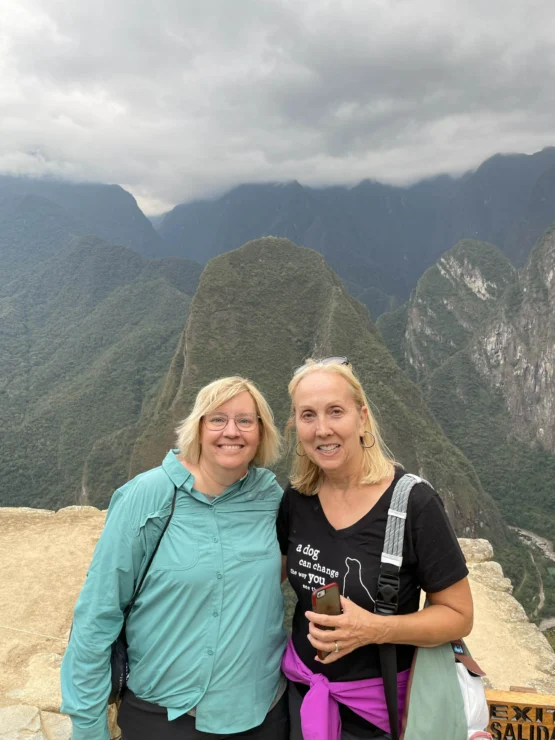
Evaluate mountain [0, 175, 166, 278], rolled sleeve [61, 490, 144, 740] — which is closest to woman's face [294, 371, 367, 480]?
rolled sleeve [61, 490, 144, 740]

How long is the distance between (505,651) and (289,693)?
4.96m

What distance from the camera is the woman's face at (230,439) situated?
2.24 meters

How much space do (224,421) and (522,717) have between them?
→ 2171 mm

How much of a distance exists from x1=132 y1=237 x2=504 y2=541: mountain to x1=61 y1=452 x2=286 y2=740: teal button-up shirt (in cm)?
3151

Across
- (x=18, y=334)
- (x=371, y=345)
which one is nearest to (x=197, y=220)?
(x=18, y=334)

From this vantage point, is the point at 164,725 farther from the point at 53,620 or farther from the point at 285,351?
the point at 285,351

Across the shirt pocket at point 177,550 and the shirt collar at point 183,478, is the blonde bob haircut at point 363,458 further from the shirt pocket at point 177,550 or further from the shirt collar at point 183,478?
the shirt pocket at point 177,550

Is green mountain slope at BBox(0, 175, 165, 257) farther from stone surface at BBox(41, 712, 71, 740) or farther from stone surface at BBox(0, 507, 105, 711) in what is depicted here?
stone surface at BBox(41, 712, 71, 740)

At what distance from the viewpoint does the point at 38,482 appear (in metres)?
45.1

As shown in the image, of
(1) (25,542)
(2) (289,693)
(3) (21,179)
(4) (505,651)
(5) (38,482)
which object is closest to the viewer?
(2) (289,693)

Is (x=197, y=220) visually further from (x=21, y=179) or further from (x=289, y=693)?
(x=289, y=693)

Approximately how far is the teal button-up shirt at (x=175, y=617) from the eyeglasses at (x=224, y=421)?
0.94 ft

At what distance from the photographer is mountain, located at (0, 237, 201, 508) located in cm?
4356

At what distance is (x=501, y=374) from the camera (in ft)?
223
